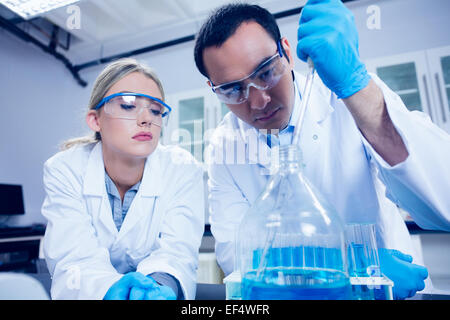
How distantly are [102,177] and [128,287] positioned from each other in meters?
0.54

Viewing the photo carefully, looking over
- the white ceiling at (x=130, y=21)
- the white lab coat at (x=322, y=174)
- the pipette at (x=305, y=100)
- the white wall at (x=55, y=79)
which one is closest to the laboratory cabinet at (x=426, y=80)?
the white wall at (x=55, y=79)

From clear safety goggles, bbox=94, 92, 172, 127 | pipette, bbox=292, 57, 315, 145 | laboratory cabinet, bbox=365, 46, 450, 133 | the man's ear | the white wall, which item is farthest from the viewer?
the white wall

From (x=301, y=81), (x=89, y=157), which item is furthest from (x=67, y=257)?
(x=301, y=81)

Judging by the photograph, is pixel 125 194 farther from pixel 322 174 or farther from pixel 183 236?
pixel 322 174

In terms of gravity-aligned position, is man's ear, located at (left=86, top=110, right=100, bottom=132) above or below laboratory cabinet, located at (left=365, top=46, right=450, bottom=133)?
below

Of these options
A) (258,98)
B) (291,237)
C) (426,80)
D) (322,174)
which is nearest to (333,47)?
(258,98)

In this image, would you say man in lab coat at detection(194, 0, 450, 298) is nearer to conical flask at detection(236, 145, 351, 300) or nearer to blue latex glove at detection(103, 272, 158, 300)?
conical flask at detection(236, 145, 351, 300)

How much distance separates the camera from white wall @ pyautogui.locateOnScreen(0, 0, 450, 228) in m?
2.56

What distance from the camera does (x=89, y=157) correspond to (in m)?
1.05

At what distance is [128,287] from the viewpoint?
535 millimetres

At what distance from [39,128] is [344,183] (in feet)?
10.3

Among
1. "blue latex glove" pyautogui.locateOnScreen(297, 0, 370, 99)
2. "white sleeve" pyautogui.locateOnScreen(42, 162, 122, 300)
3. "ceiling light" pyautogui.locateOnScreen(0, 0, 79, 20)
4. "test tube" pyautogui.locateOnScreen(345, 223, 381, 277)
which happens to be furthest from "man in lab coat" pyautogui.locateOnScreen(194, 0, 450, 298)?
"ceiling light" pyautogui.locateOnScreen(0, 0, 79, 20)

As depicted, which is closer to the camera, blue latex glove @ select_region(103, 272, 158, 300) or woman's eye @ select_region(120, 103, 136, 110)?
blue latex glove @ select_region(103, 272, 158, 300)

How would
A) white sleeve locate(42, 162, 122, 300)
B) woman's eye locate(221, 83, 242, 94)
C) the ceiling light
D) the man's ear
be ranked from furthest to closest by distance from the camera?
the ceiling light → the man's ear → woman's eye locate(221, 83, 242, 94) → white sleeve locate(42, 162, 122, 300)
